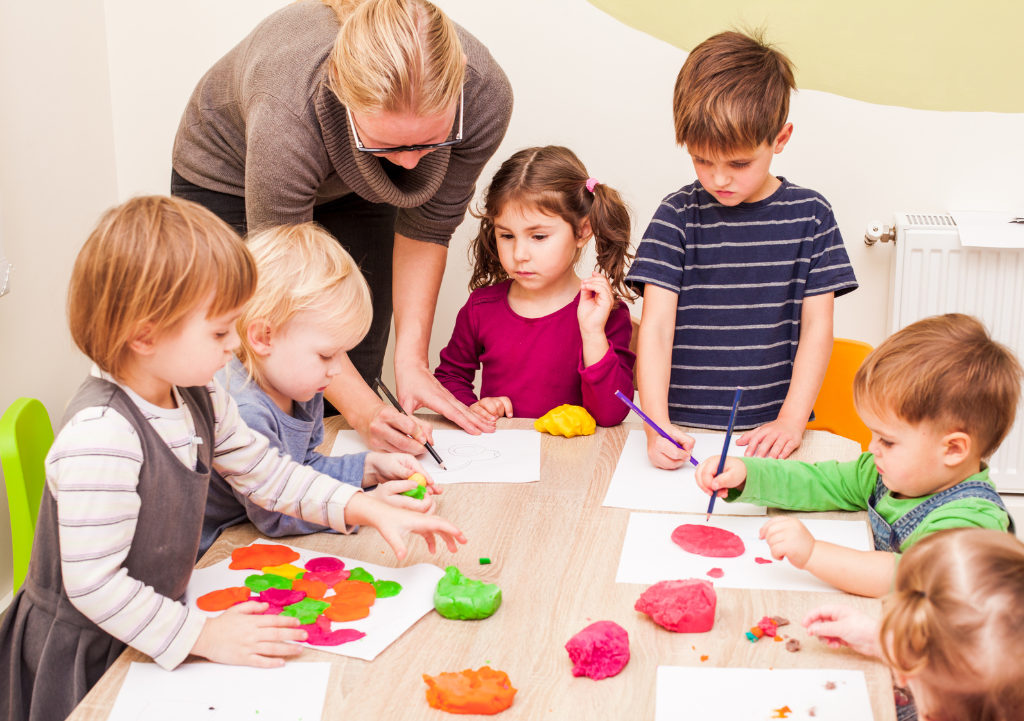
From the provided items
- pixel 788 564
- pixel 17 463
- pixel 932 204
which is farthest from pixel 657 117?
pixel 17 463

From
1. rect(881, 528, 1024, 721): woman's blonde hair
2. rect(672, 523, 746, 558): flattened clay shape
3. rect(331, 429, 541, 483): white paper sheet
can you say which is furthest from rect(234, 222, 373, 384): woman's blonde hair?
Answer: rect(881, 528, 1024, 721): woman's blonde hair

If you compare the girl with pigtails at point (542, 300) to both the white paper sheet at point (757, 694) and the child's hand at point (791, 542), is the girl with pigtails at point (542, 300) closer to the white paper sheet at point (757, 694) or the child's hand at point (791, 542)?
the child's hand at point (791, 542)

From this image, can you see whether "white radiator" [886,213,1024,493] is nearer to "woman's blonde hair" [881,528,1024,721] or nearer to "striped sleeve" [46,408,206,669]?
"woman's blonde hair" [881,528,1024,721]

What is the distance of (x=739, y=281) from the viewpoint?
1480mm

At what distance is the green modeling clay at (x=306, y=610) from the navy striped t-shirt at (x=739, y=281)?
79 cm

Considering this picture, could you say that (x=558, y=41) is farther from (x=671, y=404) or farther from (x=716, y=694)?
(x=716, y=694)

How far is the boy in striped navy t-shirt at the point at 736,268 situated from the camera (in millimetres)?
A: 1347

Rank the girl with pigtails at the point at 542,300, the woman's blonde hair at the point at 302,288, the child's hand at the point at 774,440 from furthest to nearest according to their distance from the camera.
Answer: the girl with pigtails at the point at 542,300 < the child's hand at the point at 774,440 < the woman's blonde hair at the point at 302,288

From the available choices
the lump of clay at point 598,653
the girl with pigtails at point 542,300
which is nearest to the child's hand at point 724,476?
the lump of clay at point 598,653

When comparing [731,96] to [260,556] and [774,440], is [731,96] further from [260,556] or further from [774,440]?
[260,556]

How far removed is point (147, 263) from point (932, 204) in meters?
1.96

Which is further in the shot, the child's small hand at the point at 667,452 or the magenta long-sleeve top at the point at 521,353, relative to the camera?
the magenta long-sleeve top at the point at 521,353

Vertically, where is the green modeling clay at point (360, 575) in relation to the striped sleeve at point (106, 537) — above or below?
below

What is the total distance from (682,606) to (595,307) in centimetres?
79
